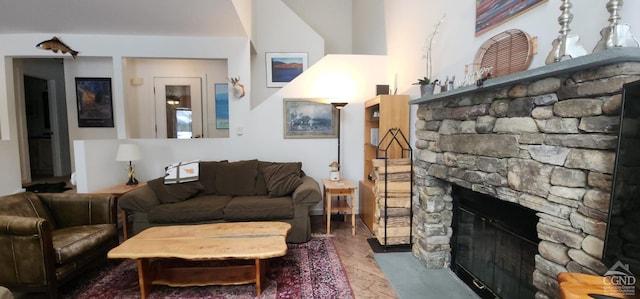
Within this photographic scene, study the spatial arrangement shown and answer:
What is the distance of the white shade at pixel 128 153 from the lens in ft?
11.1

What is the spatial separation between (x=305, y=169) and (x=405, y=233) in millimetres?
1786

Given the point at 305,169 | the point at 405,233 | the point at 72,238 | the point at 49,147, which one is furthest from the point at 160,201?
the point at 49,147

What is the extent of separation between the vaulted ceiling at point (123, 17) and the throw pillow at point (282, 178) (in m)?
1.94

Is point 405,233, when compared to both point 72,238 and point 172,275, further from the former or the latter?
point 72,238

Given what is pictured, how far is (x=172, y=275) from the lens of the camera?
220cm

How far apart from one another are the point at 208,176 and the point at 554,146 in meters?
3.44

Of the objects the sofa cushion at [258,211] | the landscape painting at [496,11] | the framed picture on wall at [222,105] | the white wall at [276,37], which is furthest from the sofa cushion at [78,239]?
the landscape painting at [496,11]

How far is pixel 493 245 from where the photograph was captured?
1942 millimetres

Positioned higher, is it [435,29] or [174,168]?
[435,29]

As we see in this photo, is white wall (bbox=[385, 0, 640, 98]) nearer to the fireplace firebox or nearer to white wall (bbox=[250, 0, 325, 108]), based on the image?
the fireplace firebox

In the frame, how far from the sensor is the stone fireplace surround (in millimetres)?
1054

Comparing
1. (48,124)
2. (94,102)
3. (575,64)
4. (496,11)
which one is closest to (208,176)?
(94,102)

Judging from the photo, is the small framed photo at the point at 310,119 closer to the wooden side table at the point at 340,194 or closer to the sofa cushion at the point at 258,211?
the wooden side table at the point at 340,194

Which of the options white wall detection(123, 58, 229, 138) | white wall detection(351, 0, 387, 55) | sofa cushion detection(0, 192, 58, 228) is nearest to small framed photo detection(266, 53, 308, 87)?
white wall detection(123, 58, 229, 138)
